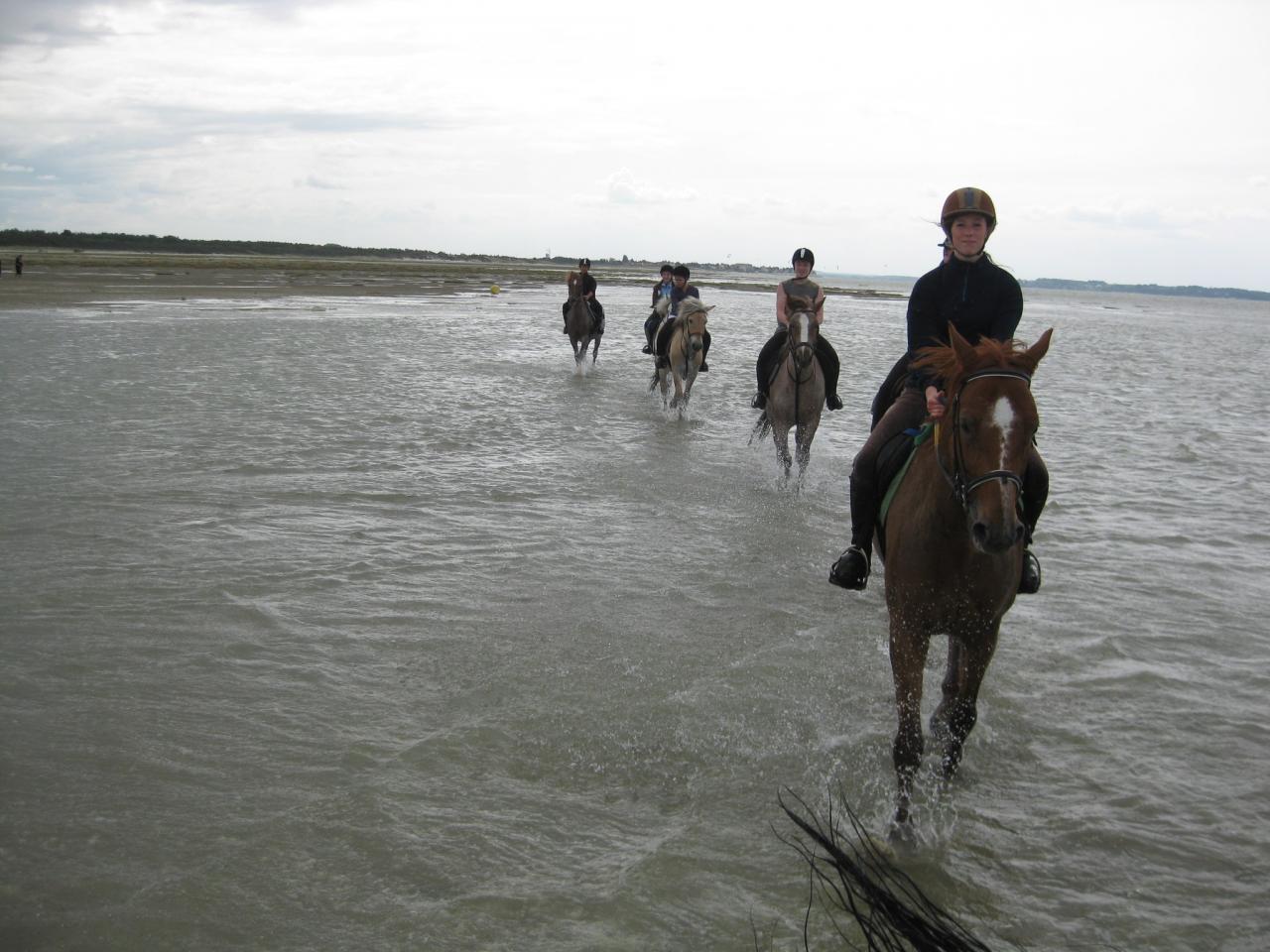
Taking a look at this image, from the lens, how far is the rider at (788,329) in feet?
33.6

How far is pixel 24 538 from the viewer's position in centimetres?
736

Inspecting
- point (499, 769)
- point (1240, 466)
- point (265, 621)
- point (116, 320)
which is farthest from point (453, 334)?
point (499, 769)

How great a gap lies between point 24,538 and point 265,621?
2717 mm

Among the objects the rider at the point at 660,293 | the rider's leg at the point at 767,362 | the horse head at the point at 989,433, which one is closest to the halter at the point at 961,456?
the horse head at the point at 989,433

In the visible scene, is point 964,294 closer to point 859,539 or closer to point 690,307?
point 859,539

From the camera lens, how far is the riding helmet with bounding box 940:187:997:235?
4.61 meters

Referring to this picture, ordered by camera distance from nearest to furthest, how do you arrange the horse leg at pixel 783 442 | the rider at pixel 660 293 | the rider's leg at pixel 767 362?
the horse leg at pixel 783 442, the rider's leg at pixel 767 362, the rider at pixel 660 293

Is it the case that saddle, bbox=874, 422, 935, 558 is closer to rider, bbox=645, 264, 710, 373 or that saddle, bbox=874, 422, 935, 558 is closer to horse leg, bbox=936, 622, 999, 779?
horse leg, bbox=936, 622, 999, 779

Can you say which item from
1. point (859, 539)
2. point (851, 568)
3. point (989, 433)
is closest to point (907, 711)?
point (851, 568)

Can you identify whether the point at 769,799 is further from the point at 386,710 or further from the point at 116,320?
the point at 116,320

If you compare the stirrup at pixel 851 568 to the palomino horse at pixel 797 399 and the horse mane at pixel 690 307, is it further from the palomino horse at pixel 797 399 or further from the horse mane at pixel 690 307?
the horse mane at pixel 690 307

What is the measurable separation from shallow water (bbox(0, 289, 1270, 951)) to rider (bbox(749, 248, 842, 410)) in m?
1.16

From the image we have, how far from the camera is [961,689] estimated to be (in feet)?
14.5

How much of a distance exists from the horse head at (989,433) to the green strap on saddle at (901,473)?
1.54 ft
